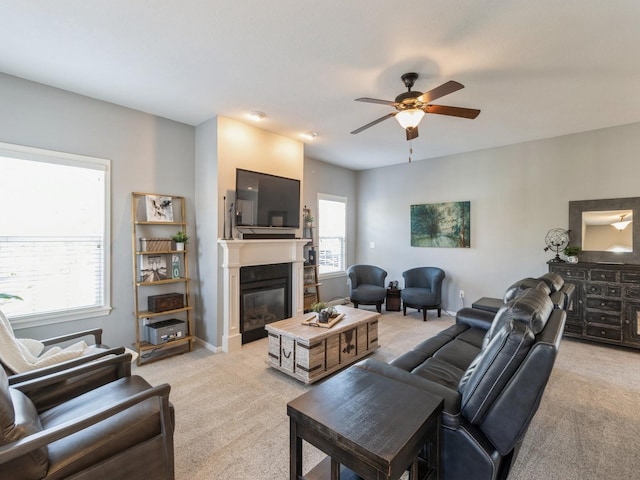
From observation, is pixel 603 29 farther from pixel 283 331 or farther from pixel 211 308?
pixel 211 308

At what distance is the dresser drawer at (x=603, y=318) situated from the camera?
11.8ft

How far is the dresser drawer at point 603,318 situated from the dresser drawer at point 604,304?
0.07m

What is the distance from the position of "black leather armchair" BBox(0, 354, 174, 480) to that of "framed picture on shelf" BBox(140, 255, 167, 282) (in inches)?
65.6

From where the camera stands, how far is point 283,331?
2.91m

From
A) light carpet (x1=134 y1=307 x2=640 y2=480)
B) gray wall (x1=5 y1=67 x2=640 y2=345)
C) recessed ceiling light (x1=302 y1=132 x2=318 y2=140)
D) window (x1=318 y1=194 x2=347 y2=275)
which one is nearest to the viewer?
Answer: light carpet (x1=134 y1=307 x2=640 y2=480)

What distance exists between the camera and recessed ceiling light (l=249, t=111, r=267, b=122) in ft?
11.5

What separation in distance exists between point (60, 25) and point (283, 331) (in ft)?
9.54

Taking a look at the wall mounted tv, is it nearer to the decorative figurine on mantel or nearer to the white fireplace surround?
the white fireplace surround

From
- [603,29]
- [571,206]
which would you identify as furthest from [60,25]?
[571,206]

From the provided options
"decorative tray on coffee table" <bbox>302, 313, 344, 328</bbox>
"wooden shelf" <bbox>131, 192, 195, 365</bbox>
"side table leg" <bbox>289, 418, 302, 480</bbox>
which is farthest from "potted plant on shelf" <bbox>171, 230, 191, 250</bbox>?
"side table leg" <bbox>289, 418, 302, 480</bbox>

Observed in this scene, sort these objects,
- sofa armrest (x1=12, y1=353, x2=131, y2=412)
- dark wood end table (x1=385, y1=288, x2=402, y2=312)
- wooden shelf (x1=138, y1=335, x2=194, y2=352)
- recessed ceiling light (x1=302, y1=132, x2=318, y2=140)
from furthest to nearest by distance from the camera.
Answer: dark wood end table (x1=385, y1=288, x2=402, y2=312) → recessed ceiling light (x1=302, y1=132, x2=318, y2=140) → wooden shelf (x1=138, y1=335, x2=194, y2=352) → sofa armrest (x1=12, y1=353, x2=131, y2=412)

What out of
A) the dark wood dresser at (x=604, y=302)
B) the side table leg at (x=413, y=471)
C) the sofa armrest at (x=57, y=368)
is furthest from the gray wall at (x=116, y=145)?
the dark wood dresser at (x=604, y=302)

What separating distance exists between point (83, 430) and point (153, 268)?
2.30 metres

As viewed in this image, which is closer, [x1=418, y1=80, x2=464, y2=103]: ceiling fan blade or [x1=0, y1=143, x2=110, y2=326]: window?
[x1=418, y1=80, x2=464, y2=103]: ceiling fan blade
